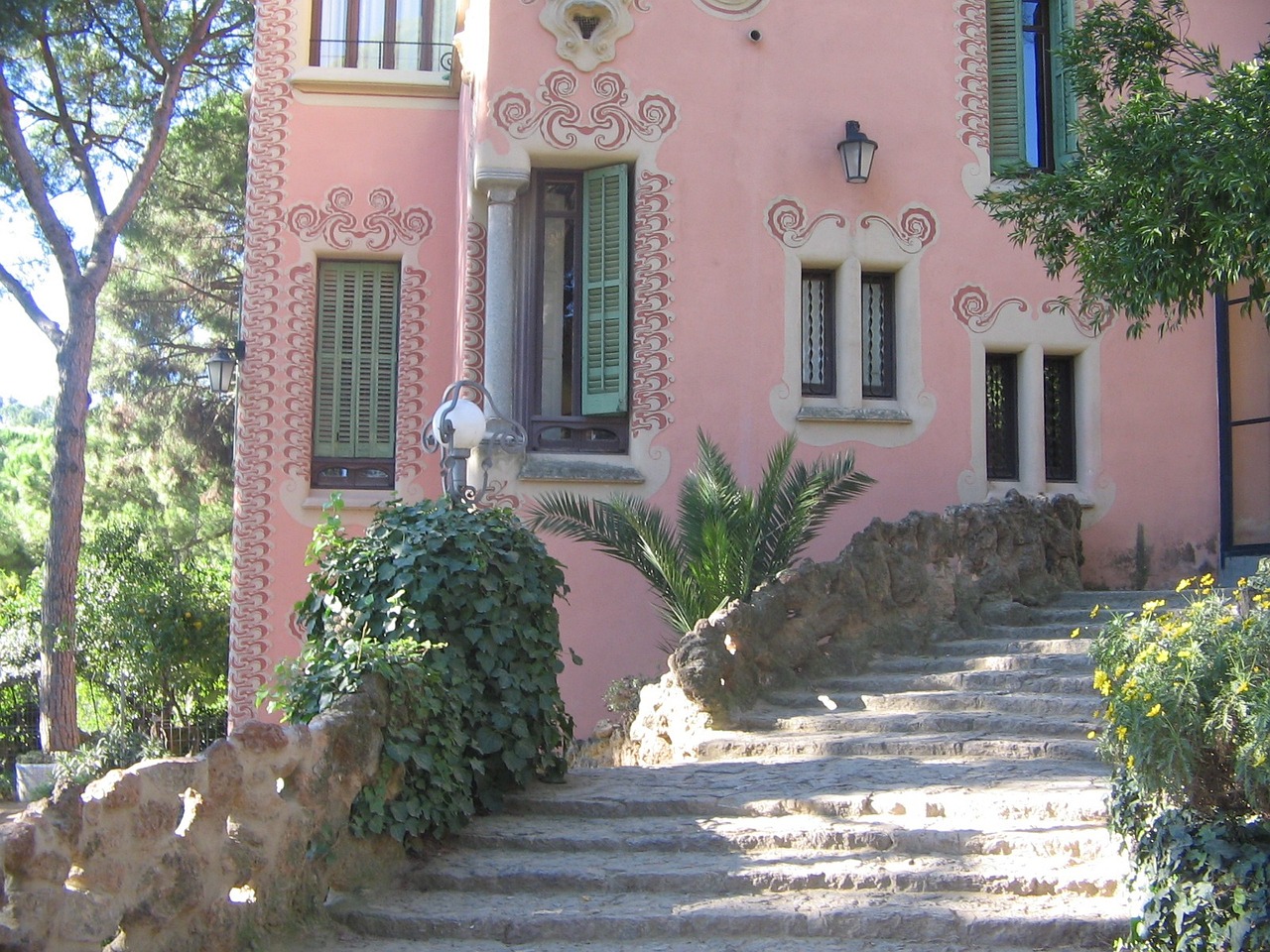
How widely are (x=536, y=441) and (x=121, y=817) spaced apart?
273 inches

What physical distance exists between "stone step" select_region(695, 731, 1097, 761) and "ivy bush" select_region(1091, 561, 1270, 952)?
204cm

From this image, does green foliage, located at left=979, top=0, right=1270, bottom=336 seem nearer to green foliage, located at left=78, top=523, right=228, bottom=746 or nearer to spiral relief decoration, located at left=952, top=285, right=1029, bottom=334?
spiral relief decoration, located at left=952, top=285, right=1029, bottom=334

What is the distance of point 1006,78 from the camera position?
12.6 m

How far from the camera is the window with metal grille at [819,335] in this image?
39.2ft

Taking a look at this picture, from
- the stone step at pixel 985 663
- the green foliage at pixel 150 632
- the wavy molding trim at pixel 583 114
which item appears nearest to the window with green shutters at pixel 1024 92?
the wavy molding trim at pixel 583 114

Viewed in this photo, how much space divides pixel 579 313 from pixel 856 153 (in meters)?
2.58

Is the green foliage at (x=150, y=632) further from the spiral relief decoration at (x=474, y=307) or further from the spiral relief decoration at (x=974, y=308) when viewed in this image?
the spiral relief decoration at (x=974, y=308)

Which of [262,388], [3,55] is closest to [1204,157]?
[262,388]

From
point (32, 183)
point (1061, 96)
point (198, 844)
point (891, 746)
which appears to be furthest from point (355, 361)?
point (198, 844)

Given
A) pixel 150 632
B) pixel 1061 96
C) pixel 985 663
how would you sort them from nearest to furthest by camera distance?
1. pixel 985 663
2. pixel 1061 96
3. pixel 150 632

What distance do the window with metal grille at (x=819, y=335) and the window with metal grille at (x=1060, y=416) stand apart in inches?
73.7

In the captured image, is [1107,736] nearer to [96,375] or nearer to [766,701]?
[766,701]

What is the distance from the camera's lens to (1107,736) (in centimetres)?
552

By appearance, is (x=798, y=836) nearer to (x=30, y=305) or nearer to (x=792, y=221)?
(x=792, y=221)
